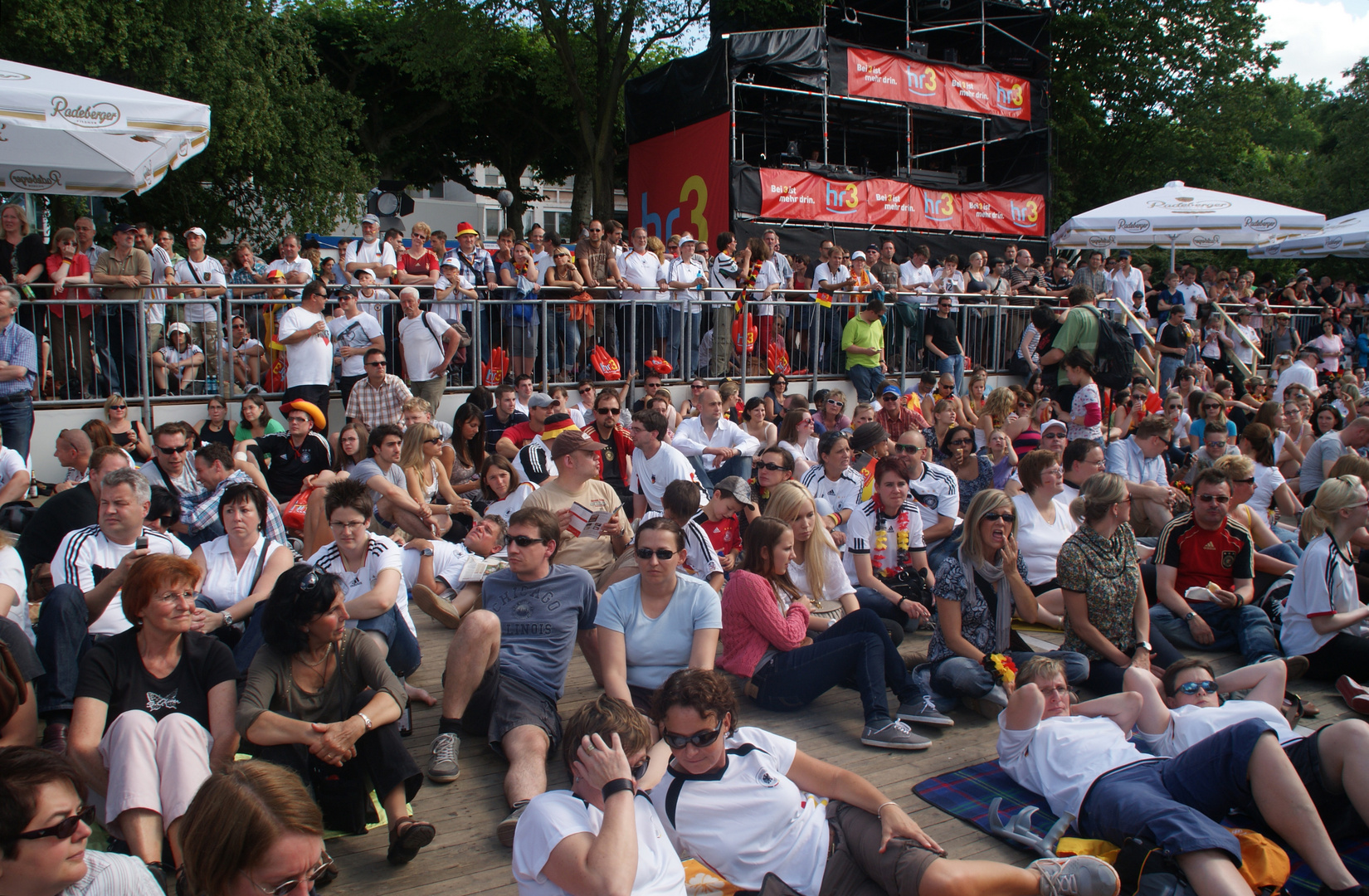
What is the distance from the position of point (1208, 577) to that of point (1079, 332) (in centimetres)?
469

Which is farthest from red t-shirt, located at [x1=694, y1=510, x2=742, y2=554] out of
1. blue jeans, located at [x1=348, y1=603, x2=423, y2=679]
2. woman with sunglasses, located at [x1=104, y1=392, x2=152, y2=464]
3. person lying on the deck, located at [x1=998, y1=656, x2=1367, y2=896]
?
woman with sunglasses, located at [x1=104, y1=392, x2=152, y2=464]

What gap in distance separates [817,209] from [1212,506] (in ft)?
42.4

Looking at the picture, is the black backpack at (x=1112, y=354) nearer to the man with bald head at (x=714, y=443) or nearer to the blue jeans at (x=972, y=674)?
the man with bald head at (x=714, y=443)

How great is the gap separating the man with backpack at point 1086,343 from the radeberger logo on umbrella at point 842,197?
8.30 metres

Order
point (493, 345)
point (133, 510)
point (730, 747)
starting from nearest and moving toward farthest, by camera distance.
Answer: point (730, 747) < point (133, 510) < point (493, 345)

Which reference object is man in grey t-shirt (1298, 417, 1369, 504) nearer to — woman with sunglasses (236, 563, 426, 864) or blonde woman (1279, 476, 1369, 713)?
blonde woman (1279, 476, 1369, 713)

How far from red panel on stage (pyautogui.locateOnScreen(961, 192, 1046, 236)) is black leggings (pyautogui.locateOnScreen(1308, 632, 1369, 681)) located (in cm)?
1561

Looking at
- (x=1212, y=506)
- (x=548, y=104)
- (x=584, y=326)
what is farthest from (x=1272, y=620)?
(x=548, y=104)

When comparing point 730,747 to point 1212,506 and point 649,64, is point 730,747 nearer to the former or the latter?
point 1212,506

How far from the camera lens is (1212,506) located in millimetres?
5961

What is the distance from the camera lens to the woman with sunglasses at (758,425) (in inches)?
387

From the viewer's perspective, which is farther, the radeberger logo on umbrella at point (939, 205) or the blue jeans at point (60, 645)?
the radeberger logo on umbrella at point (939, 205)

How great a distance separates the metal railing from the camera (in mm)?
8680

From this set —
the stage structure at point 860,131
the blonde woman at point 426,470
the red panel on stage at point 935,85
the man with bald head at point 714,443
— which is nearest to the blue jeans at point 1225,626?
the man with bald head at point 714,443
